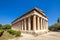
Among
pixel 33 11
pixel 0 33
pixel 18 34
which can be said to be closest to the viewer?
pixel 0 33

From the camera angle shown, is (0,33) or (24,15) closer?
(0,33)

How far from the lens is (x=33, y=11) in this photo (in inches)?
1185

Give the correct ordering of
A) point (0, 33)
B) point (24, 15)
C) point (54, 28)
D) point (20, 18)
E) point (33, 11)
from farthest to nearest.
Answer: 1. point (54, 28)
2. point (20, 18)
3. point (24, 15)
4. point (33, 11)
5. point (0, 33)

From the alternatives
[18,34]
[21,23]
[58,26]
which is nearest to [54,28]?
[58,26]

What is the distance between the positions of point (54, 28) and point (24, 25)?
3210 centimetres

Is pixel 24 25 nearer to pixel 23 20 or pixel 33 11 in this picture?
pixel 23 20

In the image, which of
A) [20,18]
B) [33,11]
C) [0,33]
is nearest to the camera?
[0,33]

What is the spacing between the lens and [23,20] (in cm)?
3597

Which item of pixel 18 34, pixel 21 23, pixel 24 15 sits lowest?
pixel 18 34

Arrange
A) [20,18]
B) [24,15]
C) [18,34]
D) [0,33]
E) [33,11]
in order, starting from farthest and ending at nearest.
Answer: [20,18] < [24,15] < [33,11] < [18,34] < [0,33]

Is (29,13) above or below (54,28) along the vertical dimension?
above

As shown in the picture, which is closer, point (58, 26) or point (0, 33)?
point (0, 33)

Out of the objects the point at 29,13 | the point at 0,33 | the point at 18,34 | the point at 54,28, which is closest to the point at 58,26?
the point at 54,28

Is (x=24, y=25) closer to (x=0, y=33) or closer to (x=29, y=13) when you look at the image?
(x=29, y=13)
